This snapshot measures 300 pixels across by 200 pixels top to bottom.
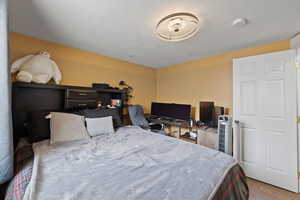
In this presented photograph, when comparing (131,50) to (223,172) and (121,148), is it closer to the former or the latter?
(121,148)

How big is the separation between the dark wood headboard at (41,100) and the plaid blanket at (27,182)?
68cm

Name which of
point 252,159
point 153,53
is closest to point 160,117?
point 153,53

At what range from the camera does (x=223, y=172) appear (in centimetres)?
107

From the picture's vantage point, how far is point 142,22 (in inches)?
67.0

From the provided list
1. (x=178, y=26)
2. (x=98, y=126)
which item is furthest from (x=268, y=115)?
(x=98, y=126)

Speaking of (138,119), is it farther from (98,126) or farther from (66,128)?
(66,128)

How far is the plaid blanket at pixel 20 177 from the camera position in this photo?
83cm

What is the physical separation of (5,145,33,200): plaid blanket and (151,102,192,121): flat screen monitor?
104 inches

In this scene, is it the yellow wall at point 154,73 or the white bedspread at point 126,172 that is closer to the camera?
the white bedspread at point 126,172

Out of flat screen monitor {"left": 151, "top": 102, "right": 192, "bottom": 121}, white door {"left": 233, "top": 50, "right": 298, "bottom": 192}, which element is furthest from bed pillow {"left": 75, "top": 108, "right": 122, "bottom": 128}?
white door {"left": 233, "top": 50, "right": 298, "bottom": 192}

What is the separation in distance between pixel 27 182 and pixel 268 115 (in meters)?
2.99

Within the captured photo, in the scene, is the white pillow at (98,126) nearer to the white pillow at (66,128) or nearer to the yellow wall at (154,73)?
the white pillow at (66,128)

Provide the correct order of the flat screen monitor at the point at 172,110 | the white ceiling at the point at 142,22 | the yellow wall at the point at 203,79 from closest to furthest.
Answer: the white ceiling at the point at 142,22, the yellow wall at the point at 203,79, the flat screen monitor at the point at 172,110

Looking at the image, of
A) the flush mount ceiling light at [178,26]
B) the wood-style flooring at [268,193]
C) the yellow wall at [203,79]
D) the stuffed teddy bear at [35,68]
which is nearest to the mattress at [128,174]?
the wood-style flooring at [268,193]
